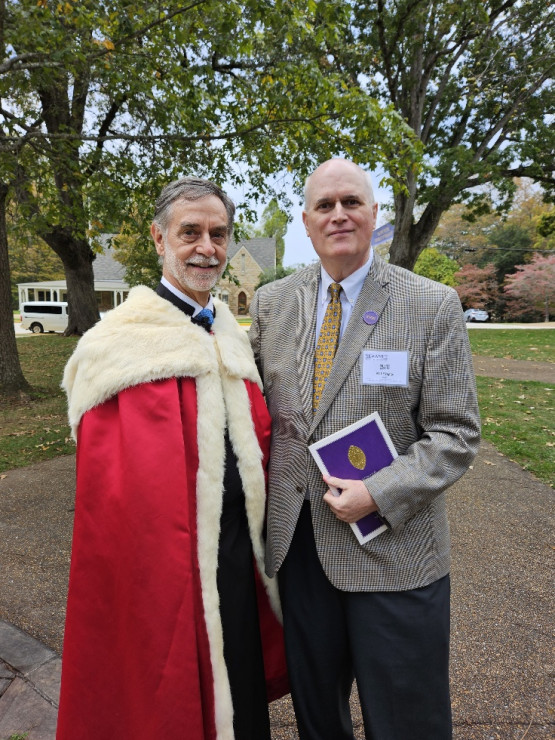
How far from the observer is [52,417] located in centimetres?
830

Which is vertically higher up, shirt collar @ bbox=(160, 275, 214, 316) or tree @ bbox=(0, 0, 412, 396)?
tree @ bbox=(0, 0, 412, 396)

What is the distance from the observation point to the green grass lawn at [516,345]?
16116mm

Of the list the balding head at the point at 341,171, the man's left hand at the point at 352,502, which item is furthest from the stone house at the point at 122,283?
the man's left hand at the point at 352,502

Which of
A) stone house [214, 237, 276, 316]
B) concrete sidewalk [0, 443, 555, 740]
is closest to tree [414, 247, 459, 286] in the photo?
stone house [214, 237, 276, 316]

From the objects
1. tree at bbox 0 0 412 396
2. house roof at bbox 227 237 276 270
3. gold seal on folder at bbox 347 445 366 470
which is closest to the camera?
gold seal on folder at bbox 347 445 366 470

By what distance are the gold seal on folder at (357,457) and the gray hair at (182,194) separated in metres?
1.12

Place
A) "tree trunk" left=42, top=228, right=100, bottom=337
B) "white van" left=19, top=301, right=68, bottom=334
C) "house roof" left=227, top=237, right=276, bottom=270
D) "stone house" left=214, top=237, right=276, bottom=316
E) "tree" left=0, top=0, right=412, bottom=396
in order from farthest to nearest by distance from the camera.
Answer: "house roof" left=227, top=237, right=276, bottom=270, "stone house" left=214, top=237, right=276, bottom=316, "white van" left=19, top=301, right=68, bottom=334, "tree trunk" left=42, top=228, right=100, bottom=337, "tree" left=0, top=0, right=412, bottom=396

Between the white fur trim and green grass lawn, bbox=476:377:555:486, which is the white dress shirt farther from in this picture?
green grass lawn, bbox=476:377:555:486

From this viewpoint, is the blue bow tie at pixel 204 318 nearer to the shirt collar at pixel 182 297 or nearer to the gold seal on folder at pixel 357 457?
the shirt collar at pixel 182 297

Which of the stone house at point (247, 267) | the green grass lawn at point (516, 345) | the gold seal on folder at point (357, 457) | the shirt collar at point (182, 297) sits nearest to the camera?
the gold seal on folder at point (357, 457)

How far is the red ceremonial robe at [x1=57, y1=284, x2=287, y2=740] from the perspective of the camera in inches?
63.8

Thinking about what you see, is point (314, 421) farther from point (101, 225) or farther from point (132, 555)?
point (101, 225)

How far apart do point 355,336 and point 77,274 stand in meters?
16.9

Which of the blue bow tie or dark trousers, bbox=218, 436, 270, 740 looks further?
the blue bow tie
